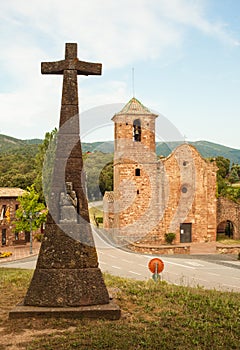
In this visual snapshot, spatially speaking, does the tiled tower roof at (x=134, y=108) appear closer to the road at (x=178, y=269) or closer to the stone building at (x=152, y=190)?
the stone building at (x=152, y=190)

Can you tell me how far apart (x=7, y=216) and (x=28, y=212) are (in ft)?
10.6

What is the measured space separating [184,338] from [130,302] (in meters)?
2.44

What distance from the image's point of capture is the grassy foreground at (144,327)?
21.8 feet

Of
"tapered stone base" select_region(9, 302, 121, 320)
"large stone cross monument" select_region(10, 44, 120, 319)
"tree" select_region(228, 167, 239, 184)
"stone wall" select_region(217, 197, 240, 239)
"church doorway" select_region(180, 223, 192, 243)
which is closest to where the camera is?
"tapered stone base" select_region(9, 302, 121, 320)

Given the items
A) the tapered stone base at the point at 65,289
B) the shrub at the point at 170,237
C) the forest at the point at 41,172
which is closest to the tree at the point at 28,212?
the forest at the point at 41,172

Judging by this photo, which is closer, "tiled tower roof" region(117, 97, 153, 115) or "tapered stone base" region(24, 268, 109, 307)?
"tapered stone base" region(24, 268, 109, 307)

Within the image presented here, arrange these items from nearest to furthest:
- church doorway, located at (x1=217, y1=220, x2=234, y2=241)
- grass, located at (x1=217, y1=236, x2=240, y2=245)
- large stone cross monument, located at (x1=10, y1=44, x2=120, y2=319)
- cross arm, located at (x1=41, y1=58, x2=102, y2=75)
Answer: large stone cross monument, located at (x1=10, y1=44, x2=120, y2=319) → cross arm, located at (x1=41, y1=58, x2=102, y2=75) → grass, located at (x1=217, y1=236, x2=240, y2=245) → church doorway, located at (x1=217, y1=220, x2=234, y2=241)

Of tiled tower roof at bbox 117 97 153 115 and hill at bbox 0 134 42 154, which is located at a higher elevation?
hill at bbox 0 134 42 154

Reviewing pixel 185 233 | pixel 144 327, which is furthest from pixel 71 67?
pixel 185 233

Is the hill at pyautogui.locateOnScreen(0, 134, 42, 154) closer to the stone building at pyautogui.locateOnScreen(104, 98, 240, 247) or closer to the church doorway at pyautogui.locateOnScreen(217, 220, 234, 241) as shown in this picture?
the church doorway at pyautogui.locateOnScreen(217, 220, 234, 241)

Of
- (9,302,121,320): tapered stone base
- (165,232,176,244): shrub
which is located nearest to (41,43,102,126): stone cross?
(9,302,121,320): tapered stone base

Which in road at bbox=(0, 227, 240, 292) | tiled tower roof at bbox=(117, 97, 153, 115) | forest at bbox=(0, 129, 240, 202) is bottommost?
road at bbox=(0, 227, 240, 292)

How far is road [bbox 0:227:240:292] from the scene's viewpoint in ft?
59.1

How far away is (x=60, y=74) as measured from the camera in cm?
920
